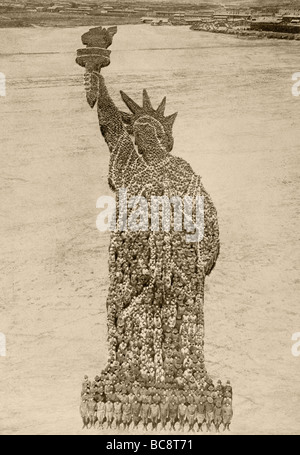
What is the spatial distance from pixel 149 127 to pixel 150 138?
0.16 meters

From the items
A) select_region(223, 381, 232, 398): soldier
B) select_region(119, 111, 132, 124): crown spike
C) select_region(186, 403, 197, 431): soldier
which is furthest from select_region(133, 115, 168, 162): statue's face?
select_region(186, 403, 197, 431): soldier

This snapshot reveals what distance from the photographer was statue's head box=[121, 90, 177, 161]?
8695mm

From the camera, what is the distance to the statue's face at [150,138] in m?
8.66

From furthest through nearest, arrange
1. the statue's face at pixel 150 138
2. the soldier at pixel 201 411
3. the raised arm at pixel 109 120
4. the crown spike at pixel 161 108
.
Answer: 1. the crown spike at pixel 161 108
2. the raised arm at pixel 109 120
3. the statue's face at pixel 150 138
4. the soldier at pixel 201 411

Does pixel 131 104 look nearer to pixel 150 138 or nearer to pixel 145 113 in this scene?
pixel 145 113

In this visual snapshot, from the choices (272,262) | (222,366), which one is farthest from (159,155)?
(222,366)

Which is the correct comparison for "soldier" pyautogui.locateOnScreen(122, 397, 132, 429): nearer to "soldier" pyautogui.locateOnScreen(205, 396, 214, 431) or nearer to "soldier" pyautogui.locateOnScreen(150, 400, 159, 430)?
"soldier" pyautogui.locateOnScreen(150, 400, 159, 430)

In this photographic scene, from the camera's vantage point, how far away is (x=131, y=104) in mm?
8945

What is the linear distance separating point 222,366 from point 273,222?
2.05m

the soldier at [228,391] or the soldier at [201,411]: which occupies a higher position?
the soldier at [228,391]

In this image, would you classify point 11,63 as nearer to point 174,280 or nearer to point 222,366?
point 174,280

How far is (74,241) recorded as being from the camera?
27.9 feet

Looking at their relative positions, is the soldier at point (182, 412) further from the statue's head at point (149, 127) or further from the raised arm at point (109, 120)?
the raised arm at point (109, 120)

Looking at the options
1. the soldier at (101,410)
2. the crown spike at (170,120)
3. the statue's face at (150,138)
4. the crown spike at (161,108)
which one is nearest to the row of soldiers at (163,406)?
the soldier at (101,410)
